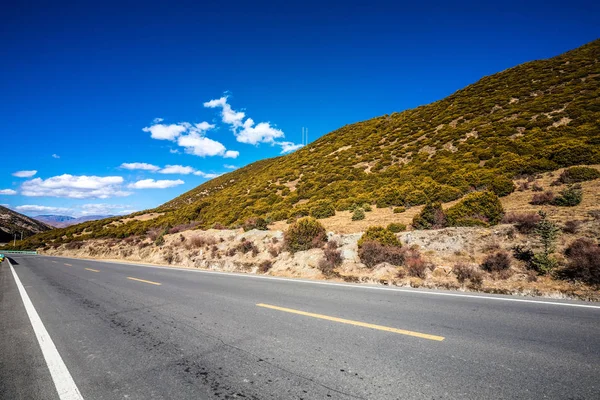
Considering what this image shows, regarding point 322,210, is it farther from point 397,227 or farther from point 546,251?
point 546,251

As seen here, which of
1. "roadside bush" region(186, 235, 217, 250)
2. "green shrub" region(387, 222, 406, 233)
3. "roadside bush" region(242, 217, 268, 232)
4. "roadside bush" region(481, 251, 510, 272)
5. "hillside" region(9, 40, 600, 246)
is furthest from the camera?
"roadside bush" region(242, 217, 268, 232)

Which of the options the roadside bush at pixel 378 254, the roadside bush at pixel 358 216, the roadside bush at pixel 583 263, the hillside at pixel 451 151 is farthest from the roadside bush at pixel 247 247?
the roadside bush at pixel 583 263

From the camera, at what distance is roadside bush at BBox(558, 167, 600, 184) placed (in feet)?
49.1

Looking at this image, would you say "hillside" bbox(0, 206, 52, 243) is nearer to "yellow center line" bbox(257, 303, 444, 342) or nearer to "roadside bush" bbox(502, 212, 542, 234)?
"yellow center line" bbox(257, 303, 444, 342)

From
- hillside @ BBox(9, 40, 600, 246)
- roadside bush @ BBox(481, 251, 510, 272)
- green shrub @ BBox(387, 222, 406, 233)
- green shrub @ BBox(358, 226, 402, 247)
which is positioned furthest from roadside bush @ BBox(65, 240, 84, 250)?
roadside bush @ BBox(481, 251, 510, 272)

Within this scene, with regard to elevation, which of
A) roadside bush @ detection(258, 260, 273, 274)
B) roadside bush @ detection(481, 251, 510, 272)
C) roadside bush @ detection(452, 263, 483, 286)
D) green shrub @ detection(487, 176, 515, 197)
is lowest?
roadside bush @ detection(258, 260, 273, 274)

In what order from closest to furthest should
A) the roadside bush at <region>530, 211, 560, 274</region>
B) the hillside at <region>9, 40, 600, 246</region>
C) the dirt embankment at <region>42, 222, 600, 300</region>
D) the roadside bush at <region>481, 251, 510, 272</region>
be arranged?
the dirt embankment at <region>42, 222, 600, 300</region> < the roadside bush at <region>530, 211, 560, 274</region> < the roadside bush at <region>481, 251, 510, 272</region> < the hillside at <region>9, 40, 600, 246</region>

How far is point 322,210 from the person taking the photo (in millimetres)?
21609

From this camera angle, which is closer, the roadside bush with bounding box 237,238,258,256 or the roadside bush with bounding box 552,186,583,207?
the roadside bush with bounding box 552,186,583,207

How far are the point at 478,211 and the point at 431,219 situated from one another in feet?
6.68

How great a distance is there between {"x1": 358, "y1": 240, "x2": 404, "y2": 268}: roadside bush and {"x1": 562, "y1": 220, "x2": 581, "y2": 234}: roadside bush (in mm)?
5419

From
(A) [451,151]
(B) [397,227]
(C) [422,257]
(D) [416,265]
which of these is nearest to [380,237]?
(C) [422,257]

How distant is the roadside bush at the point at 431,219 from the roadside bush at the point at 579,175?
8.54 metres

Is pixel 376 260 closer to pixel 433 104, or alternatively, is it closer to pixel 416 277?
pixel 416 277
